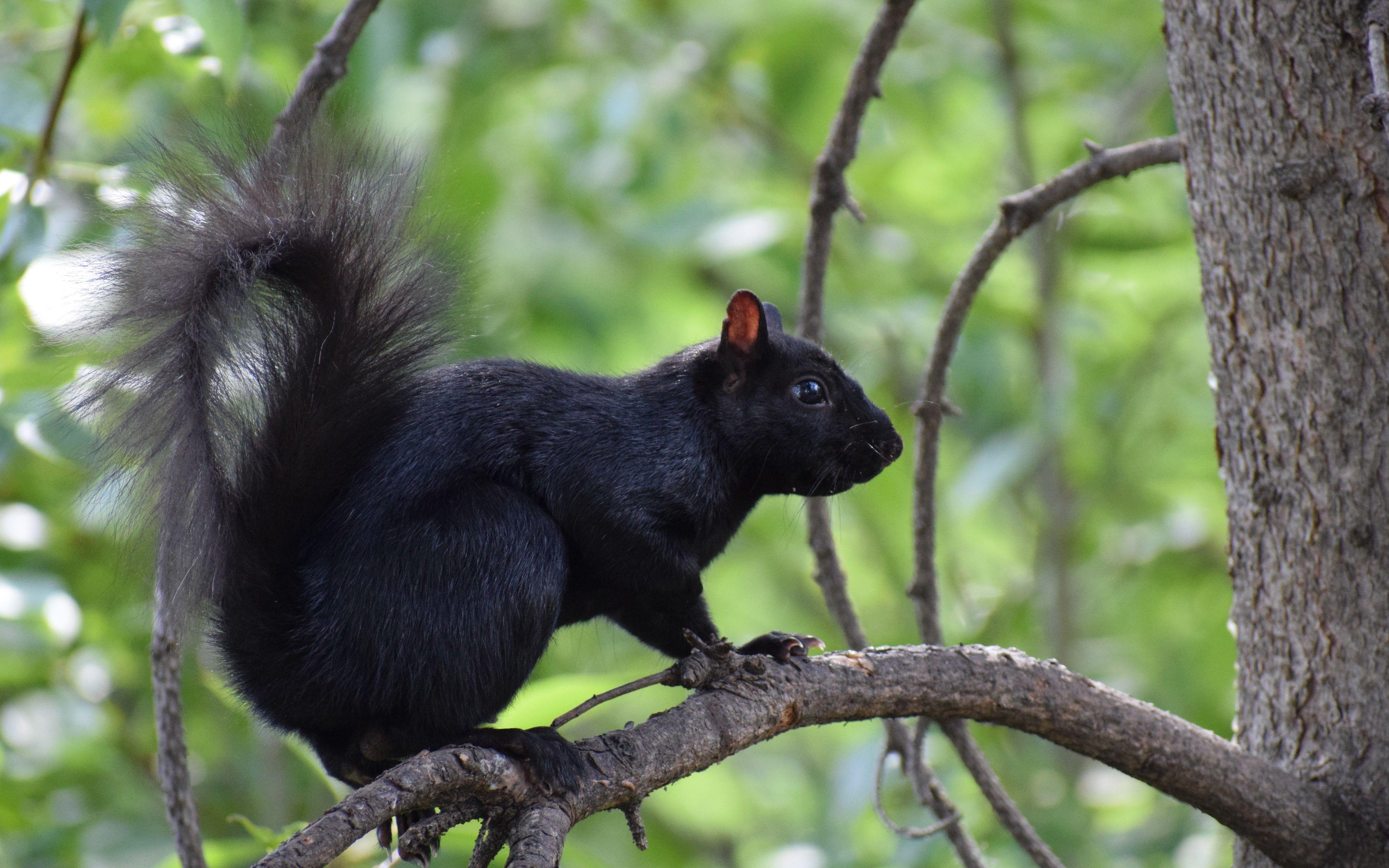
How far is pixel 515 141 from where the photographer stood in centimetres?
416

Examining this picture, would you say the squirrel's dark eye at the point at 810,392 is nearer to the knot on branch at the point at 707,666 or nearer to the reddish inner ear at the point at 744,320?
the reddish inner ear at the point at 744,320

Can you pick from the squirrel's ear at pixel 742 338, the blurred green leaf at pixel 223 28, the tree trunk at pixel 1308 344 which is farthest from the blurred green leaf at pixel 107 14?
the tree trunk at pixel 1308 344

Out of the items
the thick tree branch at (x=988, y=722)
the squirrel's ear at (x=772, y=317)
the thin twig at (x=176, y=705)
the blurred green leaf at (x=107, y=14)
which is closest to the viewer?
the thick tree branch at (x=988, y=722)

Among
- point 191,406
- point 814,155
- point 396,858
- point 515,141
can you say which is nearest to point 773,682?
point 396,858

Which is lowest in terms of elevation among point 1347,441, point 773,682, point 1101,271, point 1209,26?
point 773,682

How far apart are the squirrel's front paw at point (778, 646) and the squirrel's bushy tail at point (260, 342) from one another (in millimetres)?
623

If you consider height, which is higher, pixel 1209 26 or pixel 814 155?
Answer: pixel 814 155

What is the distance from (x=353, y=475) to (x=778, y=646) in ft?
2.13

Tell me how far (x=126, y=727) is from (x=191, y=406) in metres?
2.55

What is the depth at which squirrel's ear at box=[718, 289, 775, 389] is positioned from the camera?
187 cm

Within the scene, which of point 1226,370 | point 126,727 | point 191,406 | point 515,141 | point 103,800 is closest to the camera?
point 191,406

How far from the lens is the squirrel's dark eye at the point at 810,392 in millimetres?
1927

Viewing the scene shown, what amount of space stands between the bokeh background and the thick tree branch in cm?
97

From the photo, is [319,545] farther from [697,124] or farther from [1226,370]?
[697,124]
